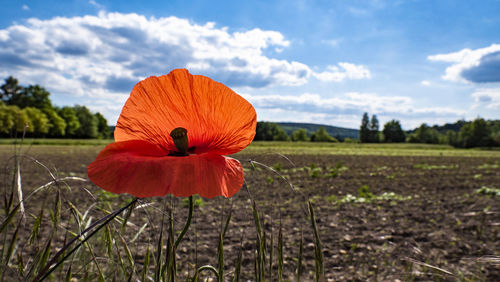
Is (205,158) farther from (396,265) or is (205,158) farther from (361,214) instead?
(361,214)

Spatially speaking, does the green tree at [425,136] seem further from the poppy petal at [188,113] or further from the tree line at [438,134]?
the poppy petal at [188,113]

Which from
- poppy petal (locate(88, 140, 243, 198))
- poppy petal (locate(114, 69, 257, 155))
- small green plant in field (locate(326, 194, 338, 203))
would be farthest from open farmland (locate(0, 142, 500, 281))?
poppy petal (locate(88, 140, 243, 198))

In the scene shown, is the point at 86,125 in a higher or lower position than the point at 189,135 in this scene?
higher

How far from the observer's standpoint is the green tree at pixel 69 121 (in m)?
73.2

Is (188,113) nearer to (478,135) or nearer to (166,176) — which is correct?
(166,176)

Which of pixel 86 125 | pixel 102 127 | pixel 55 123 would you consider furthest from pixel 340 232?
pixel 102 127

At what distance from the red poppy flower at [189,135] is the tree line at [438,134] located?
3234 inches

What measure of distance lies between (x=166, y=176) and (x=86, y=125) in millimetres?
85810

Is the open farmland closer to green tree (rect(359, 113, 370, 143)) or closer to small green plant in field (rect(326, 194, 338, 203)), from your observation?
small green plant in field (rect(326, 194, 338, 203))

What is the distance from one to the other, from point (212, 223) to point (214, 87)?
4.71m

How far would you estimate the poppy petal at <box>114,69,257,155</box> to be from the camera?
70cm

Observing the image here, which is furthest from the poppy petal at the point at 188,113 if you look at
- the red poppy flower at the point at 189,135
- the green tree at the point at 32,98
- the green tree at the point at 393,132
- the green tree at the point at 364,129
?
the green tree at the point at 364,129

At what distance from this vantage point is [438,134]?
95000 mm

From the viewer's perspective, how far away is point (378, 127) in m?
114
